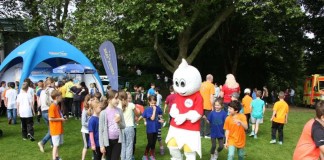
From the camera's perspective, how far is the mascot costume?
6770 millimetres

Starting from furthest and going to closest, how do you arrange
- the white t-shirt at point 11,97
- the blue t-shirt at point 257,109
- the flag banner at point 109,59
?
the white t-shirt at point 11,97 → the blue t-shirt at point 257,109 → the flag banner at point 109,59

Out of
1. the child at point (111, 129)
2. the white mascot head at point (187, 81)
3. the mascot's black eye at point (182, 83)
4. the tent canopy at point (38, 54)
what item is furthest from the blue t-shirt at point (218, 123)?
the tent canopy at point (38, 54)

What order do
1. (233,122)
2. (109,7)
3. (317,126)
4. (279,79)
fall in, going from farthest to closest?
(279,79) < (109,7) < (233,122) < (317,126)

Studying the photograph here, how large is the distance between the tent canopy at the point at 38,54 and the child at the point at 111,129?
9.29m

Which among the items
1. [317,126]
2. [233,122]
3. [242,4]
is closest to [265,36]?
[242,4]

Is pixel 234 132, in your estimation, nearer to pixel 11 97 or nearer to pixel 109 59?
pixel 109 59

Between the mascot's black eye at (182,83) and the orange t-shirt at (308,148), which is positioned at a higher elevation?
the mascot's black eye at (182,83)

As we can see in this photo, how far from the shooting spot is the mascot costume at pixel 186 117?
6770 mm

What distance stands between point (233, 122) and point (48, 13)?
68.3ft

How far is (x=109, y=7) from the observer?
20359 millimetres

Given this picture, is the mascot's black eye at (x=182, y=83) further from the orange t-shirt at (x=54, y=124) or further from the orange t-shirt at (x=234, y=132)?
the orange t-shirt at (x=54, y=124)

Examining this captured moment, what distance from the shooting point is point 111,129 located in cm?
660

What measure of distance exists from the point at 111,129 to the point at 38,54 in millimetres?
10253

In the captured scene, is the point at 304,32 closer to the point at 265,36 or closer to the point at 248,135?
the point at 265,36
